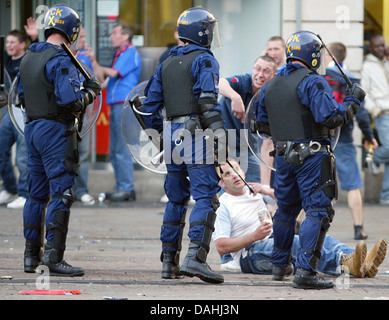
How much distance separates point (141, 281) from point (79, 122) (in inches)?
54.4

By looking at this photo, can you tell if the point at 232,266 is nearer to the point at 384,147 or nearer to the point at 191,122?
the point at 191,122

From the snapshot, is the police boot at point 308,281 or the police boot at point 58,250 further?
the police boot at point 58,250

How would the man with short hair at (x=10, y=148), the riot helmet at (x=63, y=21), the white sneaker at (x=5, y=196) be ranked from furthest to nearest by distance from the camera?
1. the white sneaker at (x=5, y=196)
2. the man with short hair at (x=10, y=148)
3. the riot helmet at (x=63, y=21)

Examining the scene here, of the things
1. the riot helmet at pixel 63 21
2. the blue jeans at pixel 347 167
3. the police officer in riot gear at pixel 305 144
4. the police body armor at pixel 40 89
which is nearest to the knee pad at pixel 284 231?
the police officer in riot gear at pixel 305 144

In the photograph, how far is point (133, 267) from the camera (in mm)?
8102

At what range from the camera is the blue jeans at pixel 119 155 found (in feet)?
41.8

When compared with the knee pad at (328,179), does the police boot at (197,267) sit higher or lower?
lower

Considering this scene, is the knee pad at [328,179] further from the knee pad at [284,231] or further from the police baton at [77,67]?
the police baton at [77,67]

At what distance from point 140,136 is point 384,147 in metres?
5.23

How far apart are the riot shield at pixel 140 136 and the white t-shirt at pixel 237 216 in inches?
26.1

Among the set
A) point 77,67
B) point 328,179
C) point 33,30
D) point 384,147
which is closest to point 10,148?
point 33,30

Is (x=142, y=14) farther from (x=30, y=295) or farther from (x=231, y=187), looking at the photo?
(x=30, y=295)

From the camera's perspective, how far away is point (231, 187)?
25.6 feet
